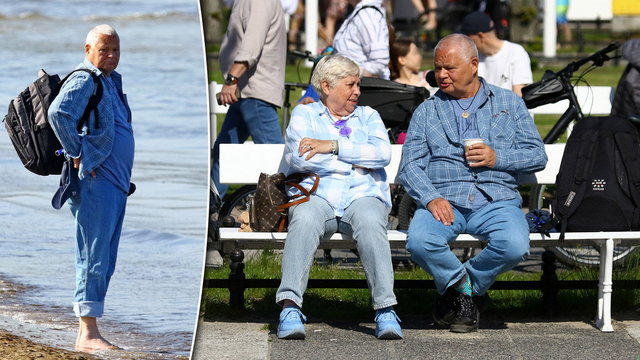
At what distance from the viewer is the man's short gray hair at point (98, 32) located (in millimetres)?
3367

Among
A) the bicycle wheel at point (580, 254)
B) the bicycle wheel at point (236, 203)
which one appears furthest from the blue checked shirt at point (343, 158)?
the bicycle wheel at point (580, 254)

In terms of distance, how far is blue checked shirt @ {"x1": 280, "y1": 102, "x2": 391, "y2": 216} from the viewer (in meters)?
5.05

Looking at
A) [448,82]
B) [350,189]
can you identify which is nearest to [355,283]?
[350,189]

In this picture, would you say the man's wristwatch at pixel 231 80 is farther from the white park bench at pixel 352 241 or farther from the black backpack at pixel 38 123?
the black backpack at pixel 38 123

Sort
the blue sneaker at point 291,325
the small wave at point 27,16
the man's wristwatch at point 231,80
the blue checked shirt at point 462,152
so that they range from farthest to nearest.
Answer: the man's wristwatch at point 231,80 → the blue checked shirt at point 462,152 → the blue sneaker at point 291,325 → the small wave at point 27,16

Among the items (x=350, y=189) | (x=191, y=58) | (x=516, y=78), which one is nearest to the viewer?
(x=191, y=58)

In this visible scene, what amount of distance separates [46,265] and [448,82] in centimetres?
234

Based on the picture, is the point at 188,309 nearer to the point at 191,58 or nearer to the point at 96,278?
the point at 96,278

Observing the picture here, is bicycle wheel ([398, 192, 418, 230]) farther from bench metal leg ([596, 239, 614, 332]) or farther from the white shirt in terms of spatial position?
bench metal leg ([596, 239, 614, 332])

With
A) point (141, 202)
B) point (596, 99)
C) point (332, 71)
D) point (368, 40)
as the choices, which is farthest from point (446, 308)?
point (596, 99)

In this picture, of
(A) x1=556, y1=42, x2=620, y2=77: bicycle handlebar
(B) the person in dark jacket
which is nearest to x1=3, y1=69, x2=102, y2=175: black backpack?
(A) x1=556, y1=42, x2=620, y2=77: bicycle handlebar

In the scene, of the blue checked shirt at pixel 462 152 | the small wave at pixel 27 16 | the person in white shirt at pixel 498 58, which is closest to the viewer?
the small wave at pixel 27 16

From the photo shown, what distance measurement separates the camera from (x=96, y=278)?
3.45 m

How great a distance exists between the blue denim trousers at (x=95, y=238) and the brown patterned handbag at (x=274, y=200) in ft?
5.00
